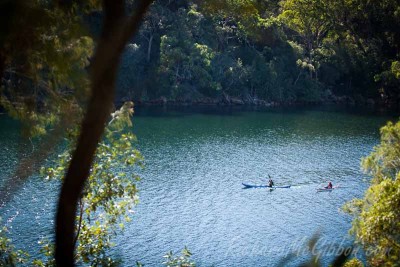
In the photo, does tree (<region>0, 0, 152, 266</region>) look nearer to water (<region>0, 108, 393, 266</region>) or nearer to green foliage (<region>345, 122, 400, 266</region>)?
water (<region>0, 108, 393, 266</region>)

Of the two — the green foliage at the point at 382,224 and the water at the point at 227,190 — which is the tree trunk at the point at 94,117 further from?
the green foliage at the point at 382,224

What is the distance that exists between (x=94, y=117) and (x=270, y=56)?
2432 inches

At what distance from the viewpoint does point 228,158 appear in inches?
1496

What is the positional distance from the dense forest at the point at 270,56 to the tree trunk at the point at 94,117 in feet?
169

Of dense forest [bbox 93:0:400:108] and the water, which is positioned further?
dense forest [bbox 93:0:400:108]

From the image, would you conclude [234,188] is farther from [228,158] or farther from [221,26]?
[221,26]

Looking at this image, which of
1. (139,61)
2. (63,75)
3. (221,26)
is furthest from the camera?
(221,26)

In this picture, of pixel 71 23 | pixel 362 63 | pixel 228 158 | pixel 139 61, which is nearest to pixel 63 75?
pixel 71 23

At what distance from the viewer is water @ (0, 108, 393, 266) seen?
22422mm

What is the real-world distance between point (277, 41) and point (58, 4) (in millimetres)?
59218

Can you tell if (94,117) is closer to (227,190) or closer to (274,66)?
(227,190)

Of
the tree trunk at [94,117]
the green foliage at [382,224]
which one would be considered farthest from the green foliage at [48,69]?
the green foliage at [382,224]

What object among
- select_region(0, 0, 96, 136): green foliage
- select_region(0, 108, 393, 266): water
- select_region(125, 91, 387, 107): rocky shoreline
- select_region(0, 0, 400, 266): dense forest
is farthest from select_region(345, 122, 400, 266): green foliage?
select_region(125, 91, 387, 107): rocky shoreline

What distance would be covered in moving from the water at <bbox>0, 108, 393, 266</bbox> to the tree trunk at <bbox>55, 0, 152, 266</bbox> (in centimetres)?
697
